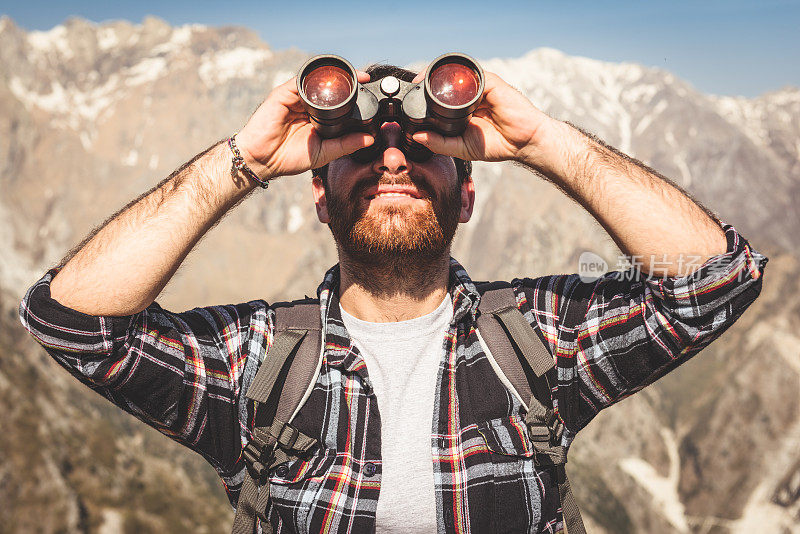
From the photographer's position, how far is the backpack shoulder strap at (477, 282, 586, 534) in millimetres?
3082

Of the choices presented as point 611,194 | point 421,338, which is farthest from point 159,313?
point 611,194

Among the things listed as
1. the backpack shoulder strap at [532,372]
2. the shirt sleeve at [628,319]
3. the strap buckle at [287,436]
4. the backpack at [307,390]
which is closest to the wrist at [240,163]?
the backpack at [307,390]

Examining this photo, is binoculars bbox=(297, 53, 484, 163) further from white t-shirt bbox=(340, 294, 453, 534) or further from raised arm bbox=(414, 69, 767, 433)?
Answer: white t-shirt bbox=(340, 294, 453, 534)

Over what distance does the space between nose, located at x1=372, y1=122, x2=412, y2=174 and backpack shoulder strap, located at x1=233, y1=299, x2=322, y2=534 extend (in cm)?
117

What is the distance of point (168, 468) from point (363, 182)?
58.6m

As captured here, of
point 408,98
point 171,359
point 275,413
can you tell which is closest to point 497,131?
point 408,98

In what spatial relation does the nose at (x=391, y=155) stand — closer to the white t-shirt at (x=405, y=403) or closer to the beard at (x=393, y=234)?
the beard at (x=393, y=234)

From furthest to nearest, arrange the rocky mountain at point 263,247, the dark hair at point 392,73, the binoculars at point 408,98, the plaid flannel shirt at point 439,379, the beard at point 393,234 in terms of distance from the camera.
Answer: the rocky mountain at point 263,247 → the dark hair at point 392,73 → the beard at point 393,234 → the binoculars at point 408,98 → the plaid flannel shirt at point 439,379

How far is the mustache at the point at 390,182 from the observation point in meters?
3.51

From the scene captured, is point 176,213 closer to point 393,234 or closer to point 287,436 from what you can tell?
point 393,234

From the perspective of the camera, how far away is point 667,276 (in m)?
3.01

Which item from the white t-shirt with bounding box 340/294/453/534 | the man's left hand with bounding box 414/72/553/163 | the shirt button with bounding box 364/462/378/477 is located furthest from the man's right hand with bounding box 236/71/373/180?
the shirt button with bounding box 364/462/378/477

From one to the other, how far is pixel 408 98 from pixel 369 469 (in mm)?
2246

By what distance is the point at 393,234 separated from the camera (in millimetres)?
3426
